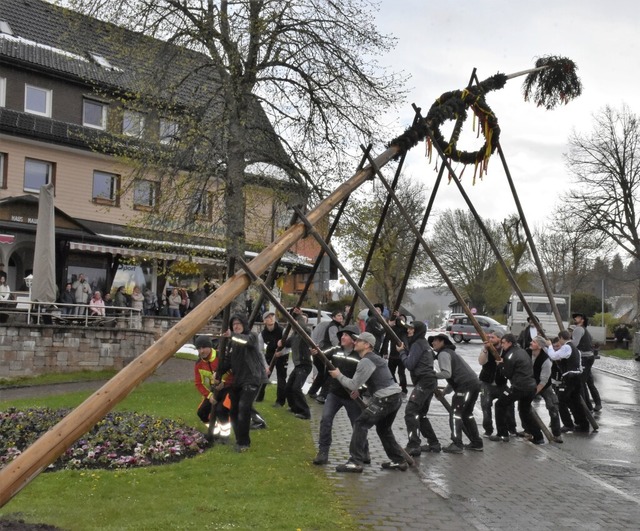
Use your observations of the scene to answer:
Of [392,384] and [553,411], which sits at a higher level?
[392,384]

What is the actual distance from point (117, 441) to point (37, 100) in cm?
2475

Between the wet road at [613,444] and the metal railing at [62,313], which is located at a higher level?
the metal railing at [62,313]

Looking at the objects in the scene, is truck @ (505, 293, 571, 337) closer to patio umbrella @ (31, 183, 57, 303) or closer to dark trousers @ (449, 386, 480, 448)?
patio umbrella @ (31, 183, 57, 303)

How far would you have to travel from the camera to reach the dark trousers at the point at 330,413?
10.6 meters

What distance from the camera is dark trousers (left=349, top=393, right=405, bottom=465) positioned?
10.2 meters

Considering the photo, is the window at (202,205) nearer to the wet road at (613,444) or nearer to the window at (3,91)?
the wet road at (613,444)

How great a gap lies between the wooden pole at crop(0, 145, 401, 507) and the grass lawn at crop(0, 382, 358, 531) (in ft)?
3.32

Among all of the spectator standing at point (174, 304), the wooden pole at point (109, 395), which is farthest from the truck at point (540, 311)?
the wooden pole at point (109, 395)

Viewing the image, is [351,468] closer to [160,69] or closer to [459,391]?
[459,391]

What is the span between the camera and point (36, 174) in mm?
32406

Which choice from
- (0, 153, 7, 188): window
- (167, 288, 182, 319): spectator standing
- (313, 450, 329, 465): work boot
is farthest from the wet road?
(0, 153, 7, 188): window

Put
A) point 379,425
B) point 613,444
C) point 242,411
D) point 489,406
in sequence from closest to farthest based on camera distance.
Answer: point 379,425 < point 242,411 < point 613,444 < point 489,406

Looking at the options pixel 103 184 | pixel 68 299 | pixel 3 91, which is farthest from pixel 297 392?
pixel 103 184

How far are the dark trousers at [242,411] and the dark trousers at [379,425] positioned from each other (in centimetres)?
160
